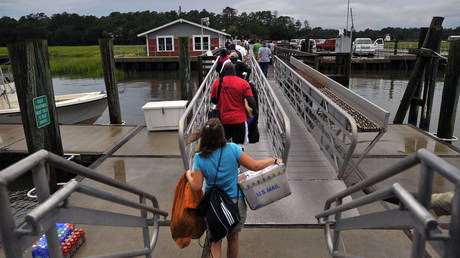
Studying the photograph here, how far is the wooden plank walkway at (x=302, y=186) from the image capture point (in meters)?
3.79

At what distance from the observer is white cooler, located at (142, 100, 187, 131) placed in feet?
26.4

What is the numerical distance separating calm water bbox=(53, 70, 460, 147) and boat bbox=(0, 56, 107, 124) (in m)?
1.32

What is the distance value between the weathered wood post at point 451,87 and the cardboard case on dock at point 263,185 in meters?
7.02

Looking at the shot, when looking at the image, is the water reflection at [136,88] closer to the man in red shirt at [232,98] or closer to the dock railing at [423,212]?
the man in red shirt at [232,98]

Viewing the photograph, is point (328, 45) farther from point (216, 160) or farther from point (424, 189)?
point (424, 189)

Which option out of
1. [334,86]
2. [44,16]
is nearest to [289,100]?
[334,86]

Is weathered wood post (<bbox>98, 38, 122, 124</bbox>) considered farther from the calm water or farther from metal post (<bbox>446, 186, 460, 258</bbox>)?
metal post (<bbox>446, 186, 460, 258</bbox>)

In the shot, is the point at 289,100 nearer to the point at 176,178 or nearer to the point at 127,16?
the point at 176,178

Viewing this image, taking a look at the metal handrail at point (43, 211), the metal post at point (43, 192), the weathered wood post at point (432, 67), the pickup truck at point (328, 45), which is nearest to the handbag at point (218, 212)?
the metal handrail at point (43, 211)

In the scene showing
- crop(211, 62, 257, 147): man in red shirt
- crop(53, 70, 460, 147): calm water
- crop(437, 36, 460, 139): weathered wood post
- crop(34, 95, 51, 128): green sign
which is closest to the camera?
crop(211, 62, 257, 147): man in red shirt

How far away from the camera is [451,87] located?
25.4 ft

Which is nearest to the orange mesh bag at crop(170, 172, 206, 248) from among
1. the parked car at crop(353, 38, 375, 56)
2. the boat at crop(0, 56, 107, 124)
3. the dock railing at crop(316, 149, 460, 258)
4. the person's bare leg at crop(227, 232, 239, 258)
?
the person's bare leg at crop(227, 232, 239, 258)

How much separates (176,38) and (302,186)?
32.3m

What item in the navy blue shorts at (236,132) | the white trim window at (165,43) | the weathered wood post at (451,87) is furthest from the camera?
the white trim window at (165,43)
